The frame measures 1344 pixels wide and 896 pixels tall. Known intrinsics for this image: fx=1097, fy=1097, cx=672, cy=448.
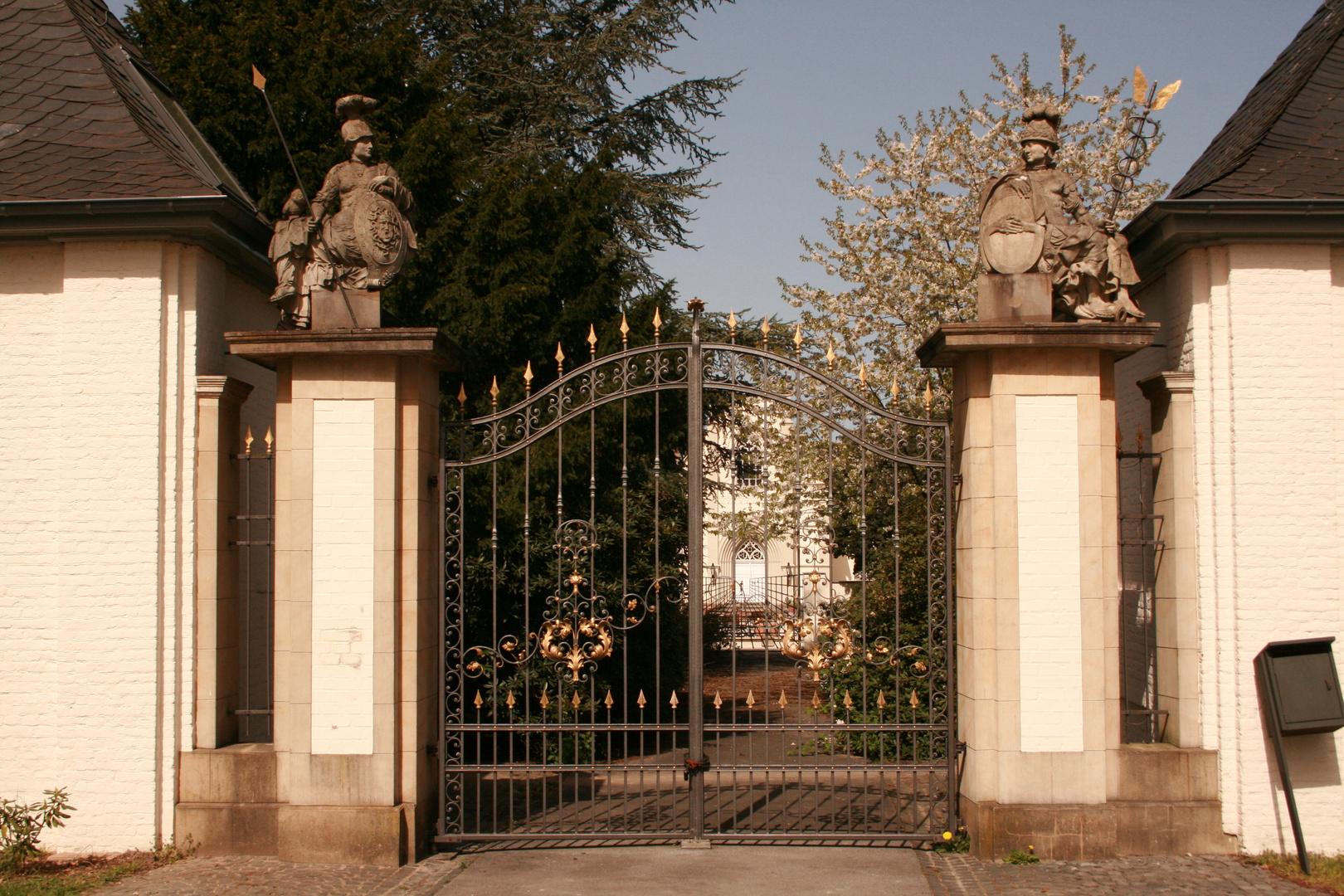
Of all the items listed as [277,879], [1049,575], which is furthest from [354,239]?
[1049,575]

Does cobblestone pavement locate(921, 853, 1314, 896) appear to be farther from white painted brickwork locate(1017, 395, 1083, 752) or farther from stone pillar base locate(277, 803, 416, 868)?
stone pillar base locate(277, 803, 416, 868)

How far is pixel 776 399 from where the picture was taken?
730 centimetres

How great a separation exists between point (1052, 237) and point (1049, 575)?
2204mm

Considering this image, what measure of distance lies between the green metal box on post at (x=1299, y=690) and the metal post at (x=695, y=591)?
11.7ft

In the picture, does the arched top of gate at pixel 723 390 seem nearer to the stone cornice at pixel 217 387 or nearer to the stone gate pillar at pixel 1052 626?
the stone gate pillar at pixel 1052 626

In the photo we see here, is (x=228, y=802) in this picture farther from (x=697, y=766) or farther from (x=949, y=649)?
(x=949, y=649)

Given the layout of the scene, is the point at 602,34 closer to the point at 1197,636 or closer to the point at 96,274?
the point at 96,274

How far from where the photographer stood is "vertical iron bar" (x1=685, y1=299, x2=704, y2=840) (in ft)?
23.9

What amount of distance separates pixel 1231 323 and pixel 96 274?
7.57 metres

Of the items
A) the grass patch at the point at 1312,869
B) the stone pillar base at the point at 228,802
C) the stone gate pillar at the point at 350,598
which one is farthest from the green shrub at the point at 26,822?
the stone gate pillar at the point at 350,598

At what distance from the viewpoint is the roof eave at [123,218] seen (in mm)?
7125

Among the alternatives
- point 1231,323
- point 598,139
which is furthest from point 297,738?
point 598,139

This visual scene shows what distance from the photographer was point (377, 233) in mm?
7309

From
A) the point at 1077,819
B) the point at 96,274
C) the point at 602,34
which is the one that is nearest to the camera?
the point at 1077,819
